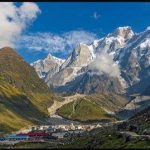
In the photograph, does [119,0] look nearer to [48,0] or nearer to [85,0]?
[85,0]

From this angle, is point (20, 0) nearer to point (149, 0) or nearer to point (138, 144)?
point (149, 0)

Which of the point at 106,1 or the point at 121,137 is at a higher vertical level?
the point at 121,137

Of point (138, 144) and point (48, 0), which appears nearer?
point (48, 0)

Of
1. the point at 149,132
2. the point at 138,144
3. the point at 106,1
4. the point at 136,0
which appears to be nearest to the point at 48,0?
the point at 106,1

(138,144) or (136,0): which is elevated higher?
(138,144)

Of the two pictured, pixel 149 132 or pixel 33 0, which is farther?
pixel 149 132

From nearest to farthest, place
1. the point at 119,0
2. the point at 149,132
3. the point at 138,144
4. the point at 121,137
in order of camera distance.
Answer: the point at 119,0
the point at 138,144
the point at 149,132
the point at 121,137

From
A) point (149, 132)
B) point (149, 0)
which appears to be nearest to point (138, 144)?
point (149, 132)

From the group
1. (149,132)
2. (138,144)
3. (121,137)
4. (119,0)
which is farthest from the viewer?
(121,137)

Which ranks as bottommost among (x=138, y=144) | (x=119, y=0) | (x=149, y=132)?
(x=119, y=0)
